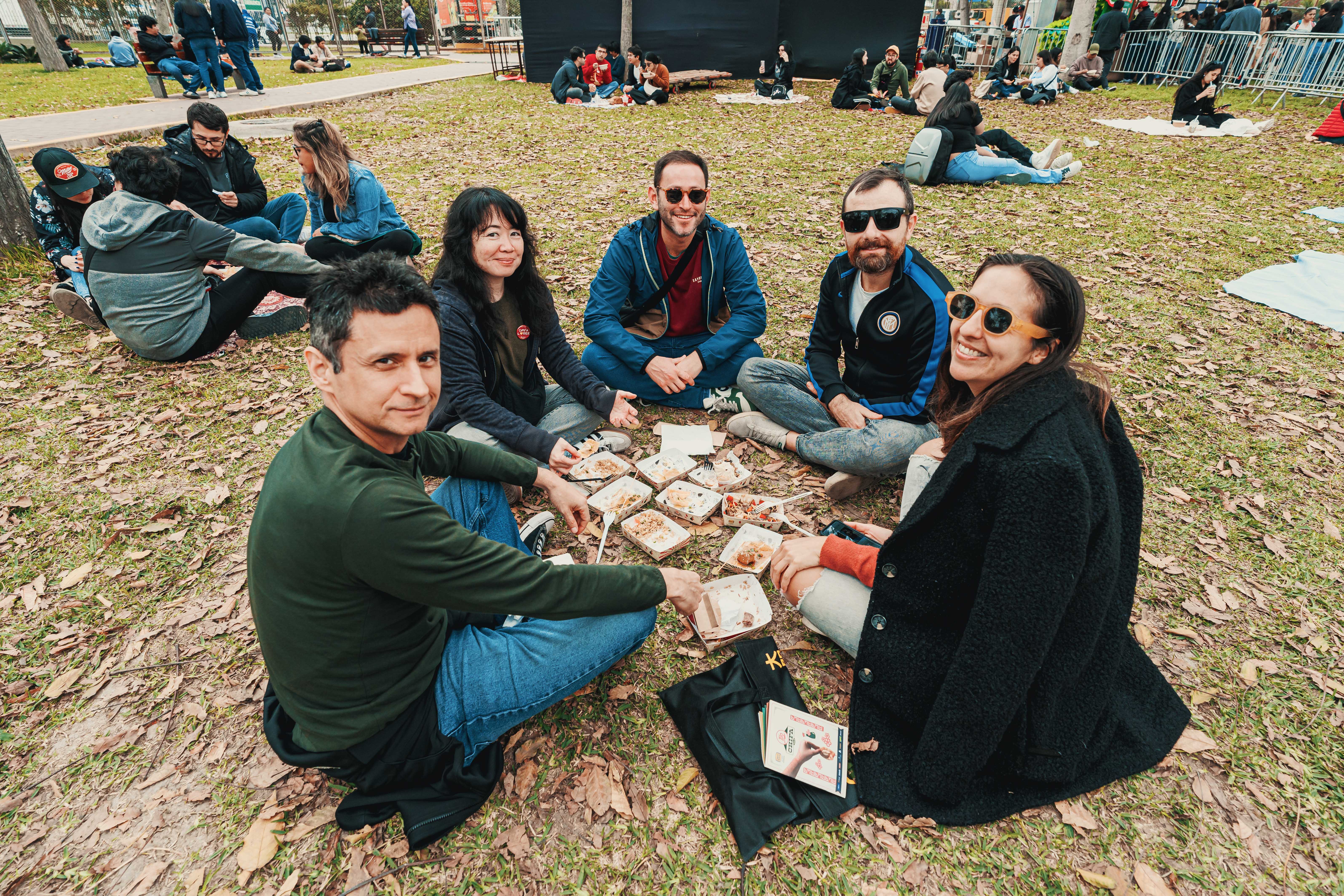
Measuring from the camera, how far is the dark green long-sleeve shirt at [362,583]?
1942mm

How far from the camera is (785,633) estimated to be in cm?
333

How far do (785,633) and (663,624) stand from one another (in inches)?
25.8

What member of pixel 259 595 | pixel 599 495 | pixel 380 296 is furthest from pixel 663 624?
pixel 380 296

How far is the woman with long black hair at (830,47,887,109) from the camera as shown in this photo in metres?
17.0

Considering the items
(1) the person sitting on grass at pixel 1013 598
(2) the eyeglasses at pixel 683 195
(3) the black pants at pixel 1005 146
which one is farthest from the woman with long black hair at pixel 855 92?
(1) the person sitting on grass at pixel 1013 598

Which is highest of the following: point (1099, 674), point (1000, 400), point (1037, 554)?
point (1000, 400)

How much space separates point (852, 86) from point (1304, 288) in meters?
13.4

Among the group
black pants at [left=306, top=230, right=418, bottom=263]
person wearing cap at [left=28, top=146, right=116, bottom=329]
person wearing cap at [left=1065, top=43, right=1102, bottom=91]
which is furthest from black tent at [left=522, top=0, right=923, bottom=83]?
person wearing cap at [left=28, top=146, right=116, bottom=329]

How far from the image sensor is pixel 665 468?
14.4 ft

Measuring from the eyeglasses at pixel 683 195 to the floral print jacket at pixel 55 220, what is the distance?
230 inches

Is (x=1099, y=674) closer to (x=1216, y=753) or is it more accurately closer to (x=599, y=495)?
(x=1216, y=753)

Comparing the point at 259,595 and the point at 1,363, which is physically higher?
the point at 259,595

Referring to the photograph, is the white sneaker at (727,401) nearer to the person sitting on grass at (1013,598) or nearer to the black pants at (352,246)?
the person sitting on grass at (1013,598)

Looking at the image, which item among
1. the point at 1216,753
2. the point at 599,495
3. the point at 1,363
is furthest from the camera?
the point at 1,363
